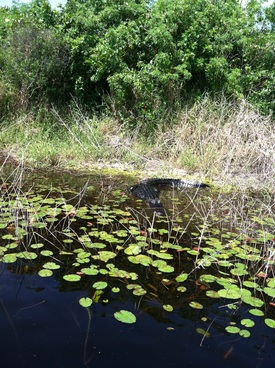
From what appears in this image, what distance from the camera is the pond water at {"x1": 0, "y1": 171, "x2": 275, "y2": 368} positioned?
2.18 metres

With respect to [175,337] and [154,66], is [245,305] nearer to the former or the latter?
[175,337]

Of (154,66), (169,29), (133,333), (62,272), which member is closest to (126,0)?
(169,29)

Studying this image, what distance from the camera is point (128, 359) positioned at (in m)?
2.12

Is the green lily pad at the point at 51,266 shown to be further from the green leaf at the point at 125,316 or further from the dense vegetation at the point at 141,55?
the dense vegetation at the point at 141,55

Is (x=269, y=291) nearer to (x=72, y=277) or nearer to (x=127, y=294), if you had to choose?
(x=127, y=294)

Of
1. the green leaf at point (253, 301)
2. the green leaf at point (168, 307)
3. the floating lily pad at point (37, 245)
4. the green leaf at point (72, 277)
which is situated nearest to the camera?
the green leaf at point (168, 307)

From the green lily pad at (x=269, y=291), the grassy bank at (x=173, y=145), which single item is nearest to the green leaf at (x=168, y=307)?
the green lily pad at (x=269, y=291)

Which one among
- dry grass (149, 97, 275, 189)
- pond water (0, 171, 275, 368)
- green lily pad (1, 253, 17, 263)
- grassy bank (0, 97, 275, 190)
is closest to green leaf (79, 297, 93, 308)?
pond water (0, 171, 275, 368)

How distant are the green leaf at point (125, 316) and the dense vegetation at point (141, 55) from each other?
22.0 ft

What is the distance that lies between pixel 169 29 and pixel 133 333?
803 cm

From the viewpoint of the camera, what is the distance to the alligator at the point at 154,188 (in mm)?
5097

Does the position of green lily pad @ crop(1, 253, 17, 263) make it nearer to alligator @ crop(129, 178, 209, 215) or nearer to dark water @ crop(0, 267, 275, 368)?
dark water @ crop(0, 267, 275, 368)

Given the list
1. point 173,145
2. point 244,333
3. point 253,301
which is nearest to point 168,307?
point 244,333

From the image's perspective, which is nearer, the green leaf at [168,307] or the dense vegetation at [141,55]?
the green leaf at [168,307]
